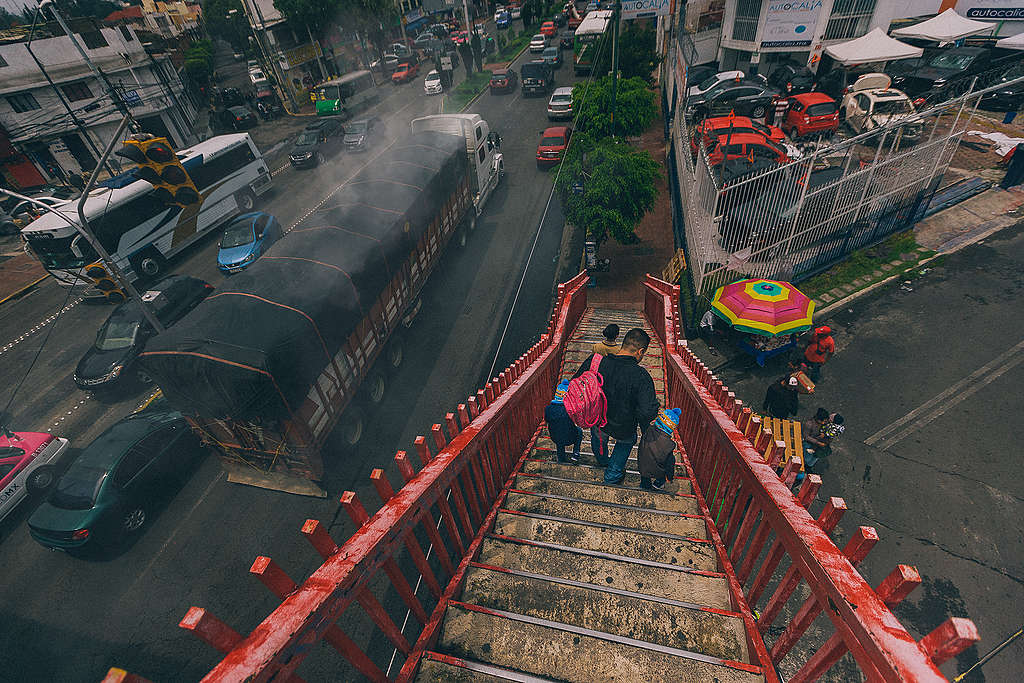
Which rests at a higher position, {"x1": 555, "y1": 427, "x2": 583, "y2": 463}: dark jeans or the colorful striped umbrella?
{"x1": 555, "y1": 427, "x2": 583, "y2": 463}: dark jeans

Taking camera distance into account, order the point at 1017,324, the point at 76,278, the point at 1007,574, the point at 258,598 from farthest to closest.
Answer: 1. the point at 76,278
2. the point at 1017,324
3. the point at 258,598
4. the point at 1007,574

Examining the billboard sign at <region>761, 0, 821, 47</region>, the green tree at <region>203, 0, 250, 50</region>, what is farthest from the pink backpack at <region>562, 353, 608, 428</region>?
the green tree at <region>203, 0, 250, 50</region>

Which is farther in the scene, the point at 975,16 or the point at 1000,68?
the point at 975,16

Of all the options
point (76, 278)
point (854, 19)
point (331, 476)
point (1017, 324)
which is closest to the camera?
point (331, 476)

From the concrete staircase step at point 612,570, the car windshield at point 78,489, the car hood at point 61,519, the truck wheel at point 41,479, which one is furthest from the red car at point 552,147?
the truck wheel at point 41,479

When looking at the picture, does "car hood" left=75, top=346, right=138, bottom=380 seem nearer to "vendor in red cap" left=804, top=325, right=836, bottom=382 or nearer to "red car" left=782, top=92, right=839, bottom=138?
"vendor in red cap" left=804, top=325, right=836, bottom=382

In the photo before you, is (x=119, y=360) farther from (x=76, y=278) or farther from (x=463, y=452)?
(x=463, y=452)

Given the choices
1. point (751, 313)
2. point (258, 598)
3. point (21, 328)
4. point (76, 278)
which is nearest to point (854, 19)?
point (751, 313)
